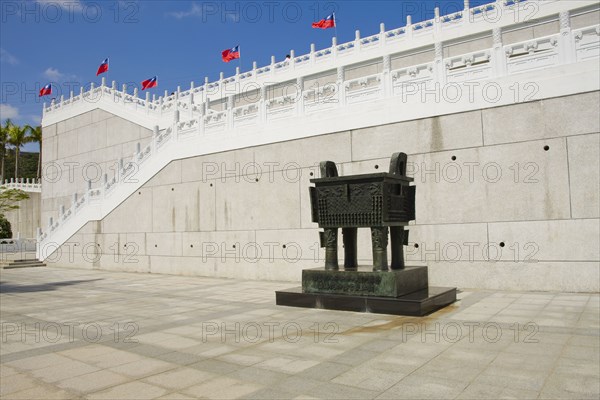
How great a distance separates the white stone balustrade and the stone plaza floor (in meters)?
5.56

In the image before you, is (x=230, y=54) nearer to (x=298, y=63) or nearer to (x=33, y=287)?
(x=298, y=63)

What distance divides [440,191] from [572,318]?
5.01 m

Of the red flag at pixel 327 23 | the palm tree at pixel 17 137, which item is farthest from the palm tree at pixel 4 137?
the red flag at pixel 327 23

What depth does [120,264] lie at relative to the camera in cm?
1947

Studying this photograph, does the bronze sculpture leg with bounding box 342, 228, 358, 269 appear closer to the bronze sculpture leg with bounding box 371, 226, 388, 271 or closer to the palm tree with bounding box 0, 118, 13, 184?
the bronze sculpture leg with bounding box 371, 226, 388, 271

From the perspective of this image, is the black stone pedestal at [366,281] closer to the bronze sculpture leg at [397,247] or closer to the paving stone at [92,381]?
the bronze sculpture leg at [397,247]

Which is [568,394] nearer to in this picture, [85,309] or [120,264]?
[85,309]


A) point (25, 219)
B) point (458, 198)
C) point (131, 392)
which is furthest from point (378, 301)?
point (25, 219)

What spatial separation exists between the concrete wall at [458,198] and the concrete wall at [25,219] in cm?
3287

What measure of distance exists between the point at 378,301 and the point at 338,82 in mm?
7624

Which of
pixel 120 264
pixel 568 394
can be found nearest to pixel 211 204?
pixel 120 264

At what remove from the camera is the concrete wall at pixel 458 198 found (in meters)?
10.2

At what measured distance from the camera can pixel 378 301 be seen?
26.6 feet

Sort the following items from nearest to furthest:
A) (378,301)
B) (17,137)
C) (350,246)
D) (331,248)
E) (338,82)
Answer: (378,301), (331,248), (350,246), (338,82), (17,137)
